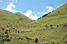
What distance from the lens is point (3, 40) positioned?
67.4 m

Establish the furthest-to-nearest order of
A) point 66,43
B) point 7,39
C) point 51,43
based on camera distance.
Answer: point 66,43 < point 51,43 < point 7,39

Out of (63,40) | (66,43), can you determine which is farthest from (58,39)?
(66,43)

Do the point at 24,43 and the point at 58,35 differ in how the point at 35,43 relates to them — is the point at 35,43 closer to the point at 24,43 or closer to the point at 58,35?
the point at 24,43

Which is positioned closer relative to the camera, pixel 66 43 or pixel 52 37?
pixel 66 43

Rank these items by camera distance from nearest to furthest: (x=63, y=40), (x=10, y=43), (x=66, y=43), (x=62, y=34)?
1. (x=10, y=43)
2. (x=66, y=43)
3. (x=63, y=40)
4. (x=62, y=34)

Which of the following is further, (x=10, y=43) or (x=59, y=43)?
(x=59, y=43)

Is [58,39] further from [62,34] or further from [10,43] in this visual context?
[10,43]

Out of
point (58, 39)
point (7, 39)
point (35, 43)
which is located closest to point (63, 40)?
point (58, 39)

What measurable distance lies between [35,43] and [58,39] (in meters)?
24.1

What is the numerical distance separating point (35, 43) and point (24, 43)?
4897 millimetres

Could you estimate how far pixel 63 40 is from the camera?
91812 millimetres

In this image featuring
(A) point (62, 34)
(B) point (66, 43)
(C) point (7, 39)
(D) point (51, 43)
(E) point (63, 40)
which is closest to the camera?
(C) point (7, 39)

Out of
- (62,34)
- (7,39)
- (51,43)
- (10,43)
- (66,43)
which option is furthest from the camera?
(62,34)

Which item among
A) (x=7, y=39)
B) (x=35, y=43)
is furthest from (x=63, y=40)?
(x=7, y=39)
